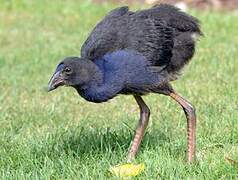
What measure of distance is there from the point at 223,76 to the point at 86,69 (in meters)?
3.40

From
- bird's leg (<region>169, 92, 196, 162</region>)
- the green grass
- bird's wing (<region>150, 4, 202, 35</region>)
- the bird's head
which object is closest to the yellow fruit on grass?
the green grass

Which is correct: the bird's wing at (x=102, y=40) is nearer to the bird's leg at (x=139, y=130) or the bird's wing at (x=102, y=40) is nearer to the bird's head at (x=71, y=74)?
the bird's head at (x=71, y=74)

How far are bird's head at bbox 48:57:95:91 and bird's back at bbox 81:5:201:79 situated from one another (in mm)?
236

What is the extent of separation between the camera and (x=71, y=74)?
5238mm

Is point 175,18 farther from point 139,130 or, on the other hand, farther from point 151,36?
point 139,130

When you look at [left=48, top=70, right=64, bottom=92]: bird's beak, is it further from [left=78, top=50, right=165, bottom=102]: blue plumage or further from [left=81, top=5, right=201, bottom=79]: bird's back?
[left=81, top=5, right=201, bottom=79]: bird's back

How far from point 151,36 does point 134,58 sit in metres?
0.26

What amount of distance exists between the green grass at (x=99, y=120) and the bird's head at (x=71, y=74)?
0.64 metres

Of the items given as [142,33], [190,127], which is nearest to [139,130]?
[190,127]

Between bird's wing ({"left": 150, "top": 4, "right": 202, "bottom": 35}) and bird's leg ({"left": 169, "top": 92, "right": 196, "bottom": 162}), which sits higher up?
bird's wing ({"left": 150, "top": 4, "right": 202, "bottom": 35})

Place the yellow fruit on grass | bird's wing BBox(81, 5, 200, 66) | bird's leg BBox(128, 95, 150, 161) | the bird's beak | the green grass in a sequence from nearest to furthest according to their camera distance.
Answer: the yellow fruit on grass, the bird's beak, the green grass, bird's wing BBox(81, 5, 200, 66), bird's leg BBox(128, 95, 150, 161)

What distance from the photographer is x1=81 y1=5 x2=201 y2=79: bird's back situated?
17.9 feet

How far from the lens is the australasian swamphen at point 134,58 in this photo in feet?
17.3

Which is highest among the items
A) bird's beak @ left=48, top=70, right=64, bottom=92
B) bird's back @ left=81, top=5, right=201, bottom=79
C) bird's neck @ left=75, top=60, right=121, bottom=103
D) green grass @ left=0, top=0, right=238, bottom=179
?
bird's back @ left=81, top=5, right=201, bottom=79
